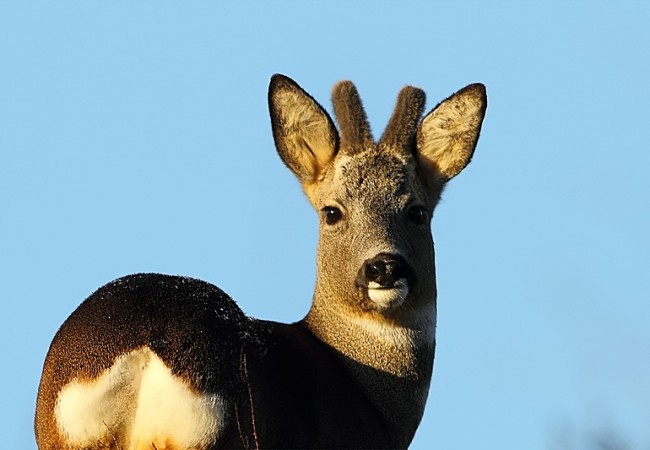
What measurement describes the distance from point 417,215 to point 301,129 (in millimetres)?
995

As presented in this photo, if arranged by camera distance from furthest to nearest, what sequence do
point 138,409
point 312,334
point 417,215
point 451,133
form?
point 451,133, point 417,215, point 312,334, point 138,409

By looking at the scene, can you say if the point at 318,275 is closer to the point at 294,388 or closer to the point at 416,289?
the point at 416,289

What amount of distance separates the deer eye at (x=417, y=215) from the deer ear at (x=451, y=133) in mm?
560

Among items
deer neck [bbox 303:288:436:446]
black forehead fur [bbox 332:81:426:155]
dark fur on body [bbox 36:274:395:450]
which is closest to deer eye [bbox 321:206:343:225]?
black forehead fur [bbox 332:81:426:155]

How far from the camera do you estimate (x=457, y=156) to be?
1095 centimetres

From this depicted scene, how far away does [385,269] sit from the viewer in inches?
375

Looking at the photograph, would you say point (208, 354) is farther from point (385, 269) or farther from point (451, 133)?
point (451, 133)

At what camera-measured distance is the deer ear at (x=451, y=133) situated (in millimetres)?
10719

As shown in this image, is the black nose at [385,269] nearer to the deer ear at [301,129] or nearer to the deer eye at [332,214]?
the deer eye at [332,214]

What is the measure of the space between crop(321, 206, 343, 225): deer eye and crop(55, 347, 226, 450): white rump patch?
2.51 m

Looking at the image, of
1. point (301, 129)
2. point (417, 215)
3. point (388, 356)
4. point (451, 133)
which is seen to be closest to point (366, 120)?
point (301, 129)

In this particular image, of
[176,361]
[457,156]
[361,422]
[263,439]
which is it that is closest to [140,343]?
[176,361]

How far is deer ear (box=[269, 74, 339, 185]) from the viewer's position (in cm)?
1055

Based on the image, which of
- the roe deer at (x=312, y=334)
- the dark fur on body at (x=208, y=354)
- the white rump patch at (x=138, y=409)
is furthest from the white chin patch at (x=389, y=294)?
the white rump patch at (x=138, y=409)
